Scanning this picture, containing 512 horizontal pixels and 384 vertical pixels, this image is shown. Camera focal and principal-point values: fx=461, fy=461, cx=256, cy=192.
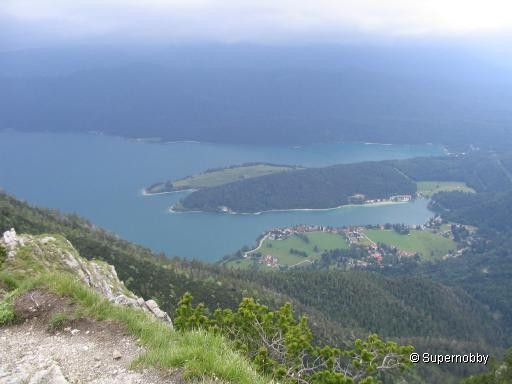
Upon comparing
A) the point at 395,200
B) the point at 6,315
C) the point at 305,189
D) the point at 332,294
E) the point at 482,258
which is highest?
the point at 6,315

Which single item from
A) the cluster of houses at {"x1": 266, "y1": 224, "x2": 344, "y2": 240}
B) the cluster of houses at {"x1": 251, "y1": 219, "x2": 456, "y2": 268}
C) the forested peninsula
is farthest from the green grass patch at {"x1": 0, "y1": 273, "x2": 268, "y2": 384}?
the forested peninsula

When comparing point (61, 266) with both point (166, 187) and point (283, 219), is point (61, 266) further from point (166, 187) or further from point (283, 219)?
point (166, 187)

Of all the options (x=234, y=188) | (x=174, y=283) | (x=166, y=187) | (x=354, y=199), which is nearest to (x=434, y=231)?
(x=354, y=199)

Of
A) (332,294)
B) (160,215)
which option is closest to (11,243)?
(332,294)

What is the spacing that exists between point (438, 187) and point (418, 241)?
67.5m

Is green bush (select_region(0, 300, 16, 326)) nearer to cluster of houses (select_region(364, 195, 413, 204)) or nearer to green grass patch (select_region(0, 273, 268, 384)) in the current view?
green grass patch (select_region(0, 273, 268, 384))

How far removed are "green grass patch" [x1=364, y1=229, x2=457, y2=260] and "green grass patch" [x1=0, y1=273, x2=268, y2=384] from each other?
12106 cm

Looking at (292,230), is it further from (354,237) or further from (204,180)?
(204,180)

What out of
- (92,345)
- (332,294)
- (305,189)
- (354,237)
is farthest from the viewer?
(305,189)

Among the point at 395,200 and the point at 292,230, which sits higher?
the point at 292,230

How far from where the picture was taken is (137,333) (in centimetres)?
673

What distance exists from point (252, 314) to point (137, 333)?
4.86 m

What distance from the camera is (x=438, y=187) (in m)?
185

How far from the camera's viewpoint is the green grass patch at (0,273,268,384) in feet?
17.4
